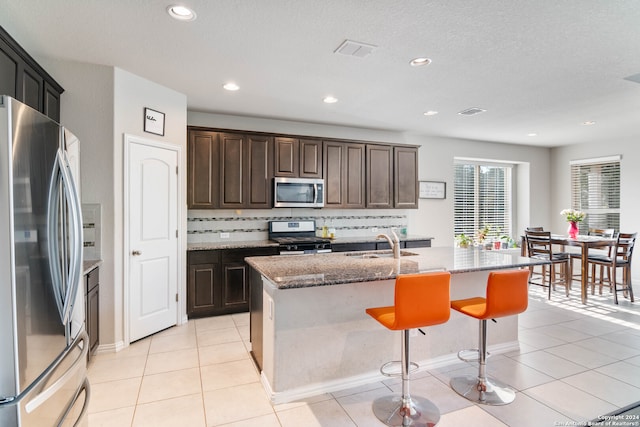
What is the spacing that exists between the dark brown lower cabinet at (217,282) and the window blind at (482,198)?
4.47m

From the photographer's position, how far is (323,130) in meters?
5.47

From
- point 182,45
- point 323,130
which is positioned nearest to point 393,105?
point 323,130

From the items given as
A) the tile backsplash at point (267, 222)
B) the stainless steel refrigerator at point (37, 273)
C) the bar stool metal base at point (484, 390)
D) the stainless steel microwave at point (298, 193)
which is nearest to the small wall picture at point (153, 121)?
the tile backsplash at point (267, 222)

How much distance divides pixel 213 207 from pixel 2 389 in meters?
3.38

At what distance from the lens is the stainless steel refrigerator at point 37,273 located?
4.04ft

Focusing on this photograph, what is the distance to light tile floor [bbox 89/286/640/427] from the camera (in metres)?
2.26

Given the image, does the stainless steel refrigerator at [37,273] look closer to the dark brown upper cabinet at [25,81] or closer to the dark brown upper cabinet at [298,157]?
the dark brown upper cabinet at [25,81]

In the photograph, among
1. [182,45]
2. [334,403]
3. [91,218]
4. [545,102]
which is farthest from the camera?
[545,102]

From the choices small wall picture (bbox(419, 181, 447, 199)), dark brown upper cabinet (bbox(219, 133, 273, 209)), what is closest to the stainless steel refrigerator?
dark brown upper cabinet (bbox(219, 133, 273, 209))

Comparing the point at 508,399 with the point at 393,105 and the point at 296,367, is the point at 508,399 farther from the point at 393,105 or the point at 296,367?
the point at 393,105

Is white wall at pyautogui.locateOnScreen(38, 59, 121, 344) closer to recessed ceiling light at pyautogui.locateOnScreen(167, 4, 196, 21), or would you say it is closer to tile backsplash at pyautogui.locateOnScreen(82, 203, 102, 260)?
tile backsplash at pyautogui.locateOnScreen(82, 203, 102, 260)

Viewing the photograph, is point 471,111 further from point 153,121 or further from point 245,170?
point 153,121

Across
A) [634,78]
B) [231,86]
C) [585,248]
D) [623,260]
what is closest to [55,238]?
[231,86]

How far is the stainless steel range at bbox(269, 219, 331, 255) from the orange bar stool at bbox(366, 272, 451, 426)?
2.32 m
